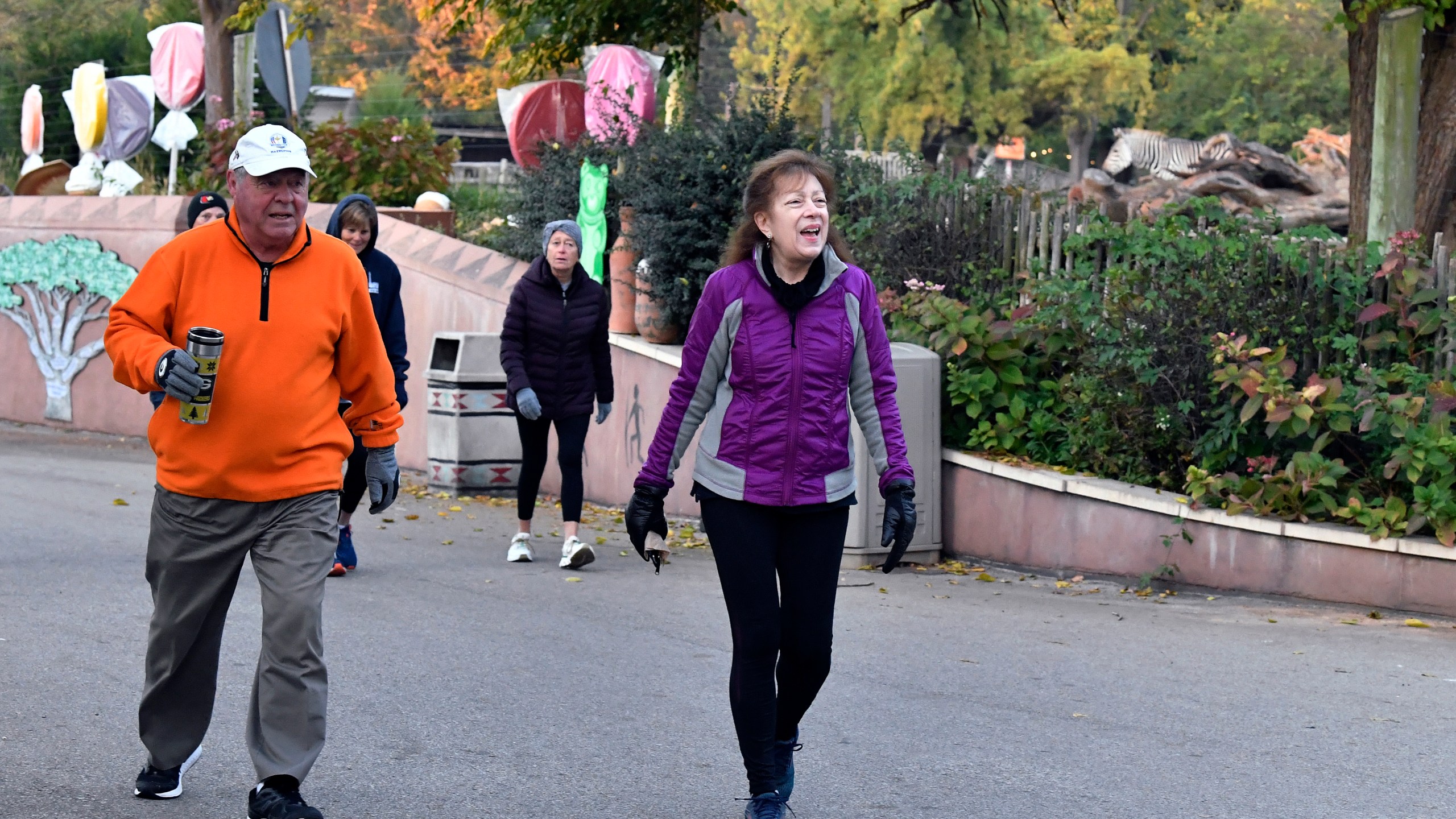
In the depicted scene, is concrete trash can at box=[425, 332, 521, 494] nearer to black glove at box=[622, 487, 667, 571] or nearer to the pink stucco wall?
the pink stucco wall

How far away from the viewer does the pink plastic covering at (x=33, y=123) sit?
27.3 m

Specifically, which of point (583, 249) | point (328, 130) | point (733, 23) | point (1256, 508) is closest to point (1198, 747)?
point (1256, 508)

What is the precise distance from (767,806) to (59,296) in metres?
15.0

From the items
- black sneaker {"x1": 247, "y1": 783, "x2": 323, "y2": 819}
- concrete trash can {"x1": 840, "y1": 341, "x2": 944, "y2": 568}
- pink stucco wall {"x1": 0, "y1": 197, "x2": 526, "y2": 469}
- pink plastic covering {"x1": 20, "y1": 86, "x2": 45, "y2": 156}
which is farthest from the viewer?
pink plastic covering {"x1": 20, "y1": 86, "x2": 45, "y2": 156}

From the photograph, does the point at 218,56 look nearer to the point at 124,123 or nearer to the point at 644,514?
the point at 124,123

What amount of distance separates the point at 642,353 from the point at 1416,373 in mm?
5418

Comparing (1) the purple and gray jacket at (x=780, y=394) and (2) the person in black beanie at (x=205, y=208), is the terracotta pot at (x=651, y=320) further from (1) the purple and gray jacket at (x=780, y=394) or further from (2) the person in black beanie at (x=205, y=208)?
(1) the purple and gray jacket at (x=780, y=394)

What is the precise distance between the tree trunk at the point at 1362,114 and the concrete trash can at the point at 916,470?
3230mm

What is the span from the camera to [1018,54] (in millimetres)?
49344

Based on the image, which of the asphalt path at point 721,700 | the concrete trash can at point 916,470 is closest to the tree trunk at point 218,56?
the asphalt path at point 721,700

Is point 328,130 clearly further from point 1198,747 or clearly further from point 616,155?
point 1198,747

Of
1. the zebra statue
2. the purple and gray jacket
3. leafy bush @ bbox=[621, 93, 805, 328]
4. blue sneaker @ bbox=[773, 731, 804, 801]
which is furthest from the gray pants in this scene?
the zebra statue

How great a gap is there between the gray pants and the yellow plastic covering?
64.3ft

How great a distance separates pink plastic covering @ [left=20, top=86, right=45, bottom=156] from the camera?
1074 inches
